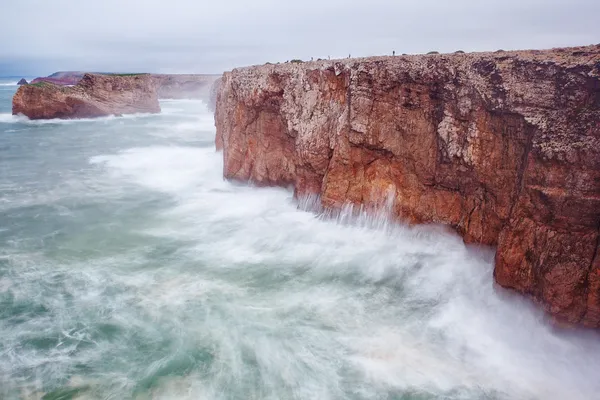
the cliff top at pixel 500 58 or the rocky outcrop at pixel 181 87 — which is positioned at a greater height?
the rocky outcrop at pixel 181 87

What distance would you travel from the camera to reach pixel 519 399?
673 cm

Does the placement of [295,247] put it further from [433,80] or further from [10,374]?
[10,374]

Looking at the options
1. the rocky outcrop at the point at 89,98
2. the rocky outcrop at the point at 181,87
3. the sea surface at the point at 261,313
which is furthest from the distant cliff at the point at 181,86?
the sea surface at the point at 261,313

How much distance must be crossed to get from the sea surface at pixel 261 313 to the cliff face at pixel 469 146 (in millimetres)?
916

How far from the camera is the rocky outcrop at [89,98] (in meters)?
44.5

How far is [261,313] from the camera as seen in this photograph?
926 cm

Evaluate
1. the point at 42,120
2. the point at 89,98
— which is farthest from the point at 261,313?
the point at 89,98

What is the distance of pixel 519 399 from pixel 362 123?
8.17 metres

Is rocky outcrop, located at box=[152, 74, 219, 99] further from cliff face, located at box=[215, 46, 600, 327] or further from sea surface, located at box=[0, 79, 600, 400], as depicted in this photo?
cliff face, located at box=[215, 46, 600, 327]

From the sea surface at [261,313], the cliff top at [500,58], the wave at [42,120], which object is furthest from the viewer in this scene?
the wave at [42,120]

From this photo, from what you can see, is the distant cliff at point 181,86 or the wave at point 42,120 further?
the distant cliff at point 181,86

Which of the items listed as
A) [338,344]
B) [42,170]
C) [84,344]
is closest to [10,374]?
[84,344]

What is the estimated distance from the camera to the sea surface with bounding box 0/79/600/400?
7.20 m

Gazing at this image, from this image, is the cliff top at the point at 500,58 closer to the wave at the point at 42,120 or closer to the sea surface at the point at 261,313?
the sea surface at the point at 261,313
